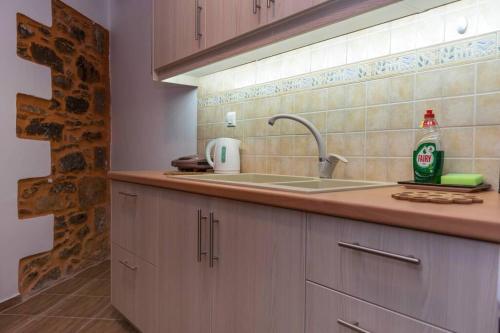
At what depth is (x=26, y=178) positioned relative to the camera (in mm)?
2238

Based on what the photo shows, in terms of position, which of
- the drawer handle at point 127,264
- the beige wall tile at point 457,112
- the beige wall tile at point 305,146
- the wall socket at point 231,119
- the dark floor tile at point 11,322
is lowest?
the dark floor tile at point 11,322

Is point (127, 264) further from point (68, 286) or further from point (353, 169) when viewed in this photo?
point (353, 169)

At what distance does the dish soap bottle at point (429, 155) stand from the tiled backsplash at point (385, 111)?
2.4 inches

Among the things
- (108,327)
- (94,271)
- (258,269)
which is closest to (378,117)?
(258,269)

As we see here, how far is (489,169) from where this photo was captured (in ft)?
3.44

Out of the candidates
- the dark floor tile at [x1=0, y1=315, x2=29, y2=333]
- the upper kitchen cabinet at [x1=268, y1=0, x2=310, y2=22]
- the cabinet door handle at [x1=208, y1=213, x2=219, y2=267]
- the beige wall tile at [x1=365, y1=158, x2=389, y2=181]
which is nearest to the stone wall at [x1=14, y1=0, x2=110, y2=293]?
the dark floor tile at [x1=0, y1=315, x2=29, y2=333]

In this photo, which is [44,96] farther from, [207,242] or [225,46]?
[207,242]

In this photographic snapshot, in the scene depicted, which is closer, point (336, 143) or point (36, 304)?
point (336, 143)

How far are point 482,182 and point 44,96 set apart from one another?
2612 mm

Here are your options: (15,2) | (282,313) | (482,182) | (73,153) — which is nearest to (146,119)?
(73,153)

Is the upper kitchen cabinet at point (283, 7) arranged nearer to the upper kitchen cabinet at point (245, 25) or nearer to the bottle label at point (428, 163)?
the upper kitchen cabinet at point (245, 25)

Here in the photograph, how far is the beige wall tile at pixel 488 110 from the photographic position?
40.9 inches

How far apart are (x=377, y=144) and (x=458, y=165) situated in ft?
0.96

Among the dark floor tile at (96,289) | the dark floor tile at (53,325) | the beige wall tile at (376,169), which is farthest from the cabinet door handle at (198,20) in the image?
the dark floor tile at (96,289)
